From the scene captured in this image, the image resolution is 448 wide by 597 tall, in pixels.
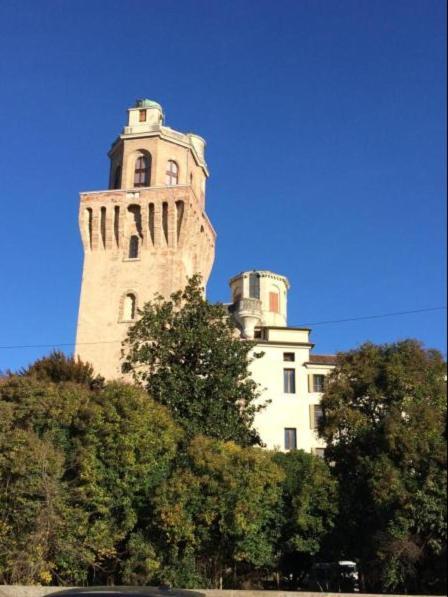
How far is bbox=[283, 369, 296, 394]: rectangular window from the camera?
128 ft

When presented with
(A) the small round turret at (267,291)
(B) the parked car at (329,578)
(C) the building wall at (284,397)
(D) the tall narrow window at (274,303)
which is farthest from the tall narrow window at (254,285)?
(B) the parked car at (329,578)

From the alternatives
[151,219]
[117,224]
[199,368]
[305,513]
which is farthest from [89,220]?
[305,513]

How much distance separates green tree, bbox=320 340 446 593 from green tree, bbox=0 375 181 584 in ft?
19.8

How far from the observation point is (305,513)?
21344mm

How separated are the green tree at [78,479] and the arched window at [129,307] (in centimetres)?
1710

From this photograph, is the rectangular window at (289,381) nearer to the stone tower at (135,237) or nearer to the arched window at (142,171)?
the stone tower at (135,237)

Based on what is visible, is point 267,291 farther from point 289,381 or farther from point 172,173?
point 289,381

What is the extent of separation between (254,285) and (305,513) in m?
32.5

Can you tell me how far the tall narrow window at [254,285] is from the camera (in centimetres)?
5234

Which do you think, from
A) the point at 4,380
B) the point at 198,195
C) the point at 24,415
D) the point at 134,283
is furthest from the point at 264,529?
the point at 198,195

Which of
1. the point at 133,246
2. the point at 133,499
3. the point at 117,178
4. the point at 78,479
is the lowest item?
the point at 133,499

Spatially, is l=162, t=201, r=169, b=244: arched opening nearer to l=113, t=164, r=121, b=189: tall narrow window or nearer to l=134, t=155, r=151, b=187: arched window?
l=134, t=155, r=151, b=187: arched window

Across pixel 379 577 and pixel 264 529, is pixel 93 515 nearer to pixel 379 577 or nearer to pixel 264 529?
pixel 264 529

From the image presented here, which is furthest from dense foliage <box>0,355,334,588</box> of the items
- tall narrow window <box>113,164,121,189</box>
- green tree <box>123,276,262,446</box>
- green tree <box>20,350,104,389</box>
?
tall narrow window <box>113,164,121,189</box>
